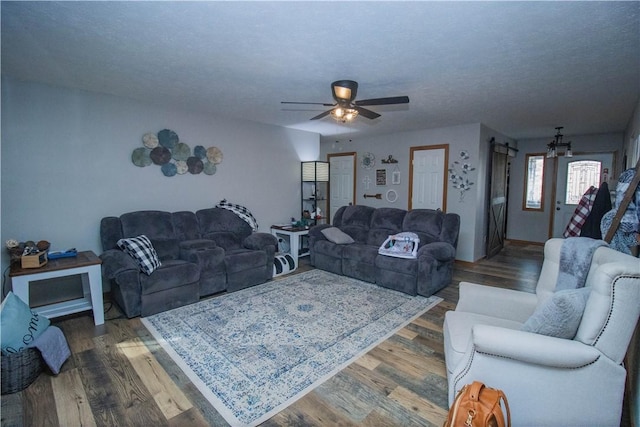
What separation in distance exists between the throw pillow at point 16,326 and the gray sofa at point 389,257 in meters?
3.35

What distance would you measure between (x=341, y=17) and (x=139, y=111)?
3.18 m

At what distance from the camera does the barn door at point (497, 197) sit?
228 inches

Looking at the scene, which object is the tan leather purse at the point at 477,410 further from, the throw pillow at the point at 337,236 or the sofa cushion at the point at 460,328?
the throw pillow at the point at 337,236

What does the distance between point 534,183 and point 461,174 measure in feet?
10.2

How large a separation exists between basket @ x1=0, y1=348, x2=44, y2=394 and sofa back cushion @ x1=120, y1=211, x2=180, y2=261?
5.55 ft

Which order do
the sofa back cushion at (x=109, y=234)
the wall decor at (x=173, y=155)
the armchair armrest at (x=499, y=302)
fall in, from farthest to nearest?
the wall decor at (x=173, y=155) < the sofa back cushion at (x=109, y=234) < the armchair armrest at (x=499, y=302)

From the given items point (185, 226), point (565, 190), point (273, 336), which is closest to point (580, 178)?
point (565, 190)

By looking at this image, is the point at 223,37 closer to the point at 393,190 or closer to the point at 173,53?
the point at 173,53

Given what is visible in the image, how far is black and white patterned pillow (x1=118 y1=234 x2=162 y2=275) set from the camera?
10.5 feet

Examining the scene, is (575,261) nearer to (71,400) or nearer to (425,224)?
(425,224)

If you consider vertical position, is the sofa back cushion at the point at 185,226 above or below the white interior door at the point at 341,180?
below

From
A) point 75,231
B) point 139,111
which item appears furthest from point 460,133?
point 75,231

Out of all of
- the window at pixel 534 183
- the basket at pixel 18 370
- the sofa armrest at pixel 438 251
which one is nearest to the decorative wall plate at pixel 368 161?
the sofa armrest at pixel 438 251

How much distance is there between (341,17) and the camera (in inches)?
75.4
